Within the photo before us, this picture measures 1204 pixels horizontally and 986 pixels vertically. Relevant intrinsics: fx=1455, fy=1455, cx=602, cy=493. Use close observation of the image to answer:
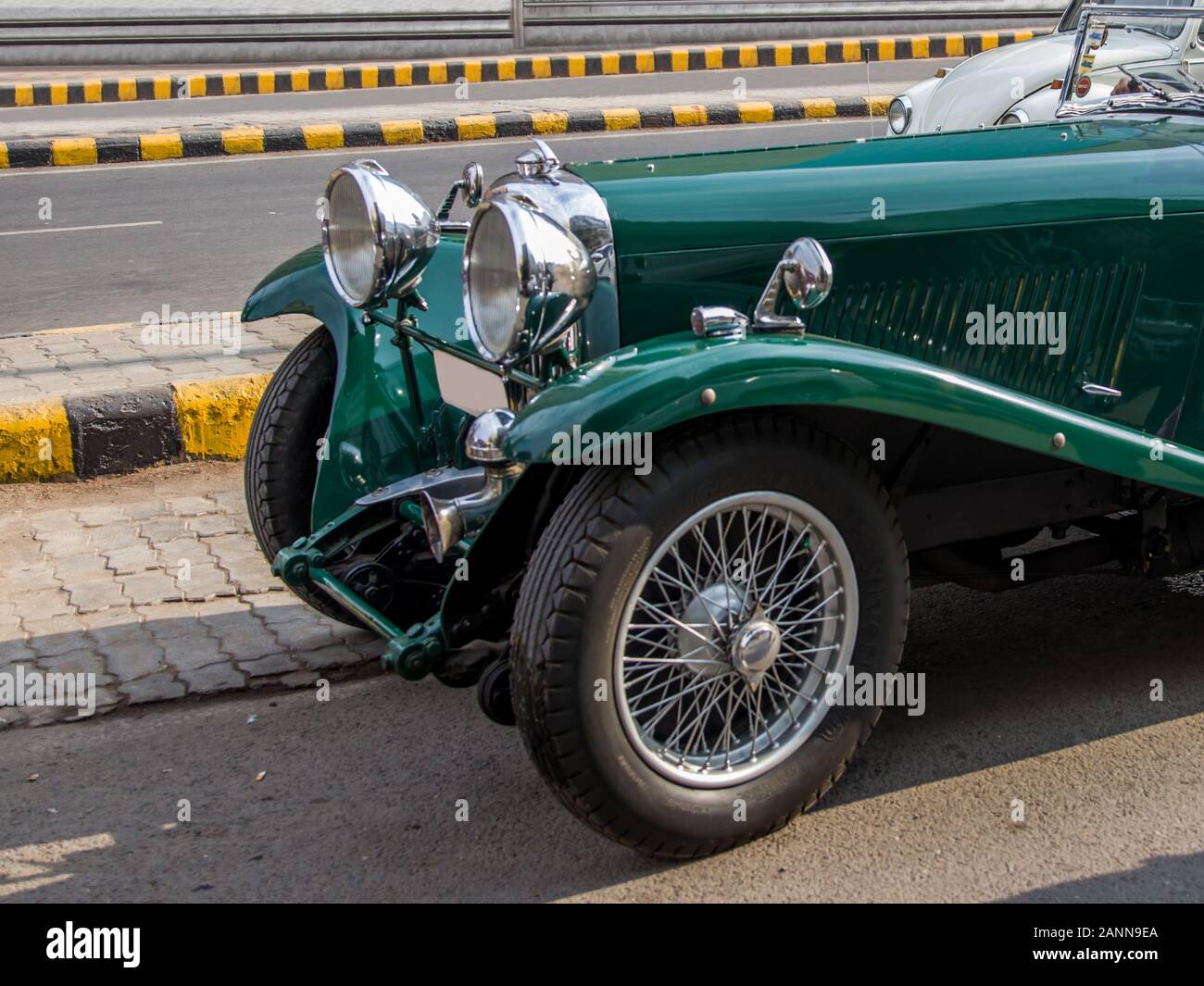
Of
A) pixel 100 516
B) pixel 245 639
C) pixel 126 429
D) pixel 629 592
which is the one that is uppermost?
pixel 629 592

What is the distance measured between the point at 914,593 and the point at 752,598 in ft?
4.82

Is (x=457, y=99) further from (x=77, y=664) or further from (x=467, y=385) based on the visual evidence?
(x=467, y=385)

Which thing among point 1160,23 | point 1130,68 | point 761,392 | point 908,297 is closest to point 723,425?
point 761,392

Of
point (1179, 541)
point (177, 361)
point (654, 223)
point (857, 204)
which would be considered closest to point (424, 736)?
point (654, 223)

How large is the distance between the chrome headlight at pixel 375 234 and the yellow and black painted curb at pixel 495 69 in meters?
11.8

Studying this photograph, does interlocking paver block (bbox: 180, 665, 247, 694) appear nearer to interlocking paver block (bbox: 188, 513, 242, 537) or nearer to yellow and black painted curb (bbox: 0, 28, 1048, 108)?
interlocking paver block (bbox: 188, 513, 242, 537)

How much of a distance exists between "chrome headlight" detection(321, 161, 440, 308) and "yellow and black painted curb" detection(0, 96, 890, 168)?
8.56m

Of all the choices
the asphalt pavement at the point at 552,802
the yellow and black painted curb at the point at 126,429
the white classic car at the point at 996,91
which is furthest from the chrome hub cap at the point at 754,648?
the white classic car at the point at 996,91

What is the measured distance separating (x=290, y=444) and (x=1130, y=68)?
8.70 feet

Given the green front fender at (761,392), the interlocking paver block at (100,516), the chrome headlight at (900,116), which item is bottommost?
the interlocking paver block at (100,516)

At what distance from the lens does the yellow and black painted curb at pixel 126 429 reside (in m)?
5.07

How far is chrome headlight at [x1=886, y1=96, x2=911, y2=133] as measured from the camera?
8.88m

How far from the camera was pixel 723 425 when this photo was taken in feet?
8.87

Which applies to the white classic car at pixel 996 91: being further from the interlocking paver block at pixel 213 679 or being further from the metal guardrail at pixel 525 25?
the metal guardrail at pixel 525 25
